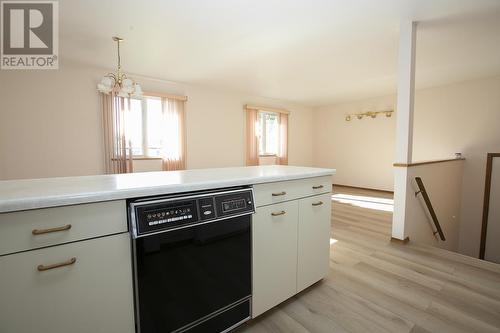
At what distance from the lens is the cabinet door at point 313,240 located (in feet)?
5.31

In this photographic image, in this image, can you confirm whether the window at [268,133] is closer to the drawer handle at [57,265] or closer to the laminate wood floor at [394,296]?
the laminate wood floor at [394,296]

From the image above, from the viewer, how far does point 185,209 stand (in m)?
1.07

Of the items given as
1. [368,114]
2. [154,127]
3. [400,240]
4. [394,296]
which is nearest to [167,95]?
[154,127]

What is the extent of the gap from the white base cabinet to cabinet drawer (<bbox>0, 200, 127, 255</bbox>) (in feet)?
2.35

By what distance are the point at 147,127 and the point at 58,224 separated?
4.15m

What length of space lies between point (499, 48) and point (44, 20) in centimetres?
558

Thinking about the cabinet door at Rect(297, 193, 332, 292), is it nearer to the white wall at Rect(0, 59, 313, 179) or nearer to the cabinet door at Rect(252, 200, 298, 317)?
the cabinet door at Rect(252, 200, 298, 317)

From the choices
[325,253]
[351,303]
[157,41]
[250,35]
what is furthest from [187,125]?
[351,303]

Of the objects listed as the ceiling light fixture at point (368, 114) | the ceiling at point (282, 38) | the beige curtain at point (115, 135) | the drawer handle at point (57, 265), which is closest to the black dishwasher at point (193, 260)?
the drawer handle at point (57, 265)

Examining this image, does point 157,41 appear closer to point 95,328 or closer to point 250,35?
point 250,35

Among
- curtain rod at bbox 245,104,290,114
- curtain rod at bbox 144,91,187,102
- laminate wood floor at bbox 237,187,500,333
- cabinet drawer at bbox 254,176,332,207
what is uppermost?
curtain rod at bbox 245,104,290,114

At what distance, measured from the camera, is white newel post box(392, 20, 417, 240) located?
8.29ft

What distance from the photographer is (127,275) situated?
3.20 ft

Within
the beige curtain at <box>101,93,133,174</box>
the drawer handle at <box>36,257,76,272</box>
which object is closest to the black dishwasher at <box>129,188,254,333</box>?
the drawer handle at <box>36,257,76,272</box>
